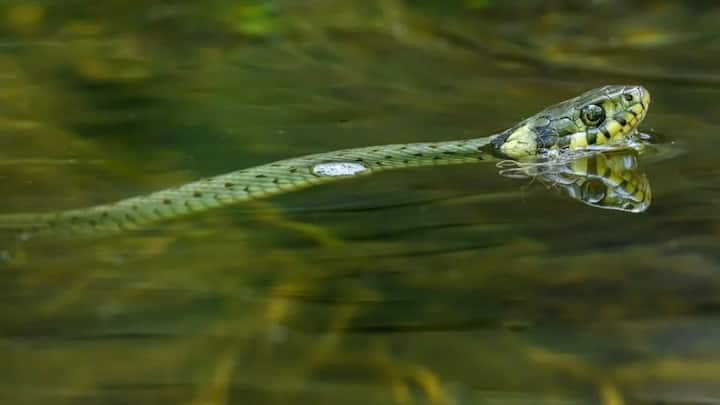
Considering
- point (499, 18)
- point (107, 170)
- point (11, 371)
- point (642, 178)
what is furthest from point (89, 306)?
point (499, 18)

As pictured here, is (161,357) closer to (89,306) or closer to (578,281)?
(89,306)

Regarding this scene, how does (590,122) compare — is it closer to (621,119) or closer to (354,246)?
(621,119)

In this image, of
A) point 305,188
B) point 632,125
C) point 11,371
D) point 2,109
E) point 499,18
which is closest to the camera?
point 11,371

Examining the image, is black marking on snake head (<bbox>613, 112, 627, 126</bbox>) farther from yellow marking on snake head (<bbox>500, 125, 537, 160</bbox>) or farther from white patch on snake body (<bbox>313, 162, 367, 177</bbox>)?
white patch on snake body (<bbox>313, 162, 367, 177</bbox>)

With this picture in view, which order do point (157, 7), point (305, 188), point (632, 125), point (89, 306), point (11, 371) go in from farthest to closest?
1. point (157, 7)
2. point (632, 125)
3. point (305, 188)
4. point (89, 306)
5. point (11, 371)

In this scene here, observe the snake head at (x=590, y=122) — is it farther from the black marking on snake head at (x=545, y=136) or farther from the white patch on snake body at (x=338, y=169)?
the white patch on snake body at (x=338, y=169)

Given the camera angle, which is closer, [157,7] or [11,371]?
[11,371]
